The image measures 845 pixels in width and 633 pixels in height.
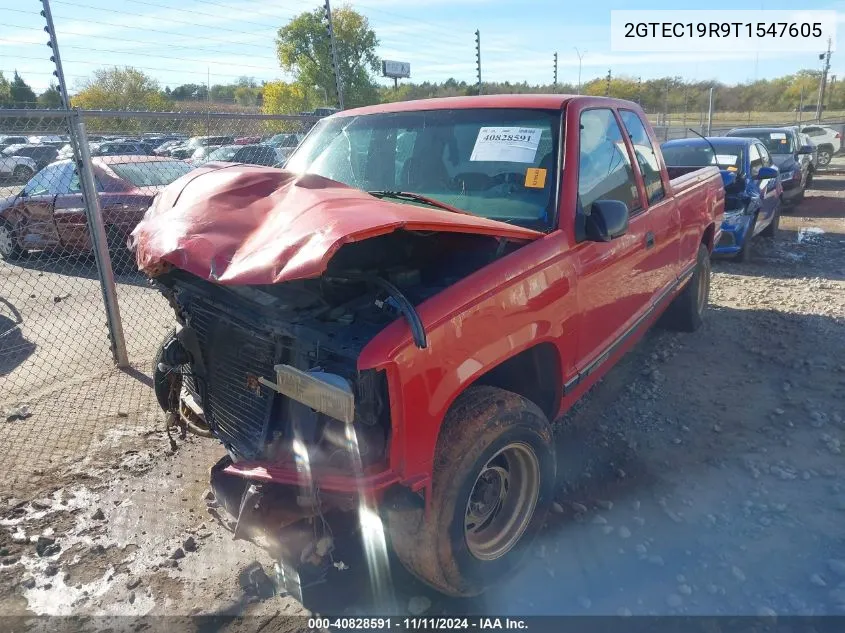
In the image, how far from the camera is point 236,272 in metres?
2.11

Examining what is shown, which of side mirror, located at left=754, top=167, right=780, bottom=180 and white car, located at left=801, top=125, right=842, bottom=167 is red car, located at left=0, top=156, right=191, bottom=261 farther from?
white car, located at left=801, top=125, right=842, bottom=167

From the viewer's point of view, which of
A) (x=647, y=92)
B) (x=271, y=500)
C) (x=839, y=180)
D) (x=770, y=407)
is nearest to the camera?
(x=271, y=500)

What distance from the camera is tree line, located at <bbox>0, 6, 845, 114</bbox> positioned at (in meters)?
19.0

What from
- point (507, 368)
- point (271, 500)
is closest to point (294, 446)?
point (271, 500)

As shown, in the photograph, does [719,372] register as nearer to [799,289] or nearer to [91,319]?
[799,289]

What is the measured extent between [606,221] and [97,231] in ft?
12.7

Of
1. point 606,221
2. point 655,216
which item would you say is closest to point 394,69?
point 655,216

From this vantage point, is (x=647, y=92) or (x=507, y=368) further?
(x=647, y=92)

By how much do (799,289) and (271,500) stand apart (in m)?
6.74

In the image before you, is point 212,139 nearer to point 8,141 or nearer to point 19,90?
point 19,90

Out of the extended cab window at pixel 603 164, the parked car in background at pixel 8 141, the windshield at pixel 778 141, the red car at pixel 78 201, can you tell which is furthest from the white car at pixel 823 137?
the parked car in background at pixel 8 141

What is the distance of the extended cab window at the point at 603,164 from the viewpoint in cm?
331

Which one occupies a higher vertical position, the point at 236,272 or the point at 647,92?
the point at 647,92

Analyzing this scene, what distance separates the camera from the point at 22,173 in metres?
8.81
